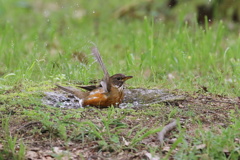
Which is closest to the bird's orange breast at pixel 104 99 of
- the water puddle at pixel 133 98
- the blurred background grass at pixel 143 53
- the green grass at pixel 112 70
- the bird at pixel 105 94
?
the bird at pixel 105 94

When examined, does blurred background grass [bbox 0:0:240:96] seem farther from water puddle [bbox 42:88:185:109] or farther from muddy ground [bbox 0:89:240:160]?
muddy ground [bbox 0:89:240:160]

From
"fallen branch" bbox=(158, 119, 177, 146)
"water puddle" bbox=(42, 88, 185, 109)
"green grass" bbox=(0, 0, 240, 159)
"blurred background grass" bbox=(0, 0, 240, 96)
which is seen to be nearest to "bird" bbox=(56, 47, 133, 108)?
"water puddle" bbox=(42, 88, 185, 109)

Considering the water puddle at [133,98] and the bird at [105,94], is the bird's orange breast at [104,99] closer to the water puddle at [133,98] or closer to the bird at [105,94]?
the bird at [105,94]

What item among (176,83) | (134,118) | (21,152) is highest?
(21,152)

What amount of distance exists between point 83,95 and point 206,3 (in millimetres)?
6323

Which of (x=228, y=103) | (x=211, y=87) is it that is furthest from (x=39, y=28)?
(x=228, y=103)

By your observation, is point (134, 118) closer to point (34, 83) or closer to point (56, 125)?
point (56, 125)

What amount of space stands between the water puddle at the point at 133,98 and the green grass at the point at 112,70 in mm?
199

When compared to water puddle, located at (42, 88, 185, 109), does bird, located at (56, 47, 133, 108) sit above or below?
above

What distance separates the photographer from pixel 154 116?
459cm

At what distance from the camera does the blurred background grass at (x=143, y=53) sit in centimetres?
626

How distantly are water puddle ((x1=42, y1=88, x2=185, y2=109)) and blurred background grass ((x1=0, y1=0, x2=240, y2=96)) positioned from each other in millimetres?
397

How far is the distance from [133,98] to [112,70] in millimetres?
1144

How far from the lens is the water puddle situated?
204 inches
